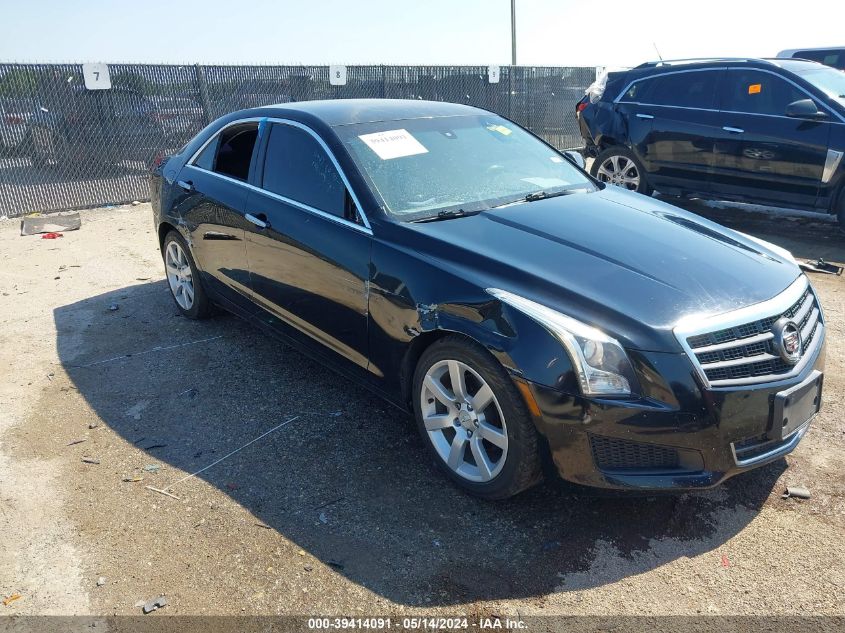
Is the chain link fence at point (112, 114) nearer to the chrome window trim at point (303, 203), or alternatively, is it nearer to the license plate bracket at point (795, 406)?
the chrome window trim at point (303, 203)

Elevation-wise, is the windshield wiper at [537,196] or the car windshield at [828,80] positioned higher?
the car windshield at [828,80]

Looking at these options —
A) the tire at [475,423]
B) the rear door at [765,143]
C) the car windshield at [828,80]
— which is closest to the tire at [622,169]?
the rear door at [765,143]

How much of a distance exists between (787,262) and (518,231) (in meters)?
1.39

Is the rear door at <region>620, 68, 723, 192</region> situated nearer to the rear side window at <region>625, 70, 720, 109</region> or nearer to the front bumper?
the rear side window at <region>625, 70, 720, 109</region>

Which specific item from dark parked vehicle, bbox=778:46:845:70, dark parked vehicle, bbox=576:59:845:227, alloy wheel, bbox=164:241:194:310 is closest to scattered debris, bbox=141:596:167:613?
alloy wheel, bbox=164:241:194:310

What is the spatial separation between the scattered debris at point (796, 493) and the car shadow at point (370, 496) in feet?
0.28

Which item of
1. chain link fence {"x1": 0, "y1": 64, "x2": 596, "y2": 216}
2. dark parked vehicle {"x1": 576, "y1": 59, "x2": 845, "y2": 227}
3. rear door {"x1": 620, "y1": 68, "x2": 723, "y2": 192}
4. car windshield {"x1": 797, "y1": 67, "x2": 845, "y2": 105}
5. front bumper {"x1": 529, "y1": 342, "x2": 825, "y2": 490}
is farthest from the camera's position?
chain link fence {"x1": 0, "y1": 64, "x2": 596, "y2": 216}

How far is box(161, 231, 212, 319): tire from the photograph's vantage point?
5.47 m

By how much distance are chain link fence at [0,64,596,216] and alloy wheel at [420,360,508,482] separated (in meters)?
9.42

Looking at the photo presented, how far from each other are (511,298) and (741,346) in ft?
3.11

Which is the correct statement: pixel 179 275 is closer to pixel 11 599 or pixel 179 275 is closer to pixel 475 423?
pixel 11 599

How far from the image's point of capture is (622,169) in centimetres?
908

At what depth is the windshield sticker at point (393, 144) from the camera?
396cm

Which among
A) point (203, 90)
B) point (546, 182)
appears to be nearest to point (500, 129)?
point (546, 182)
